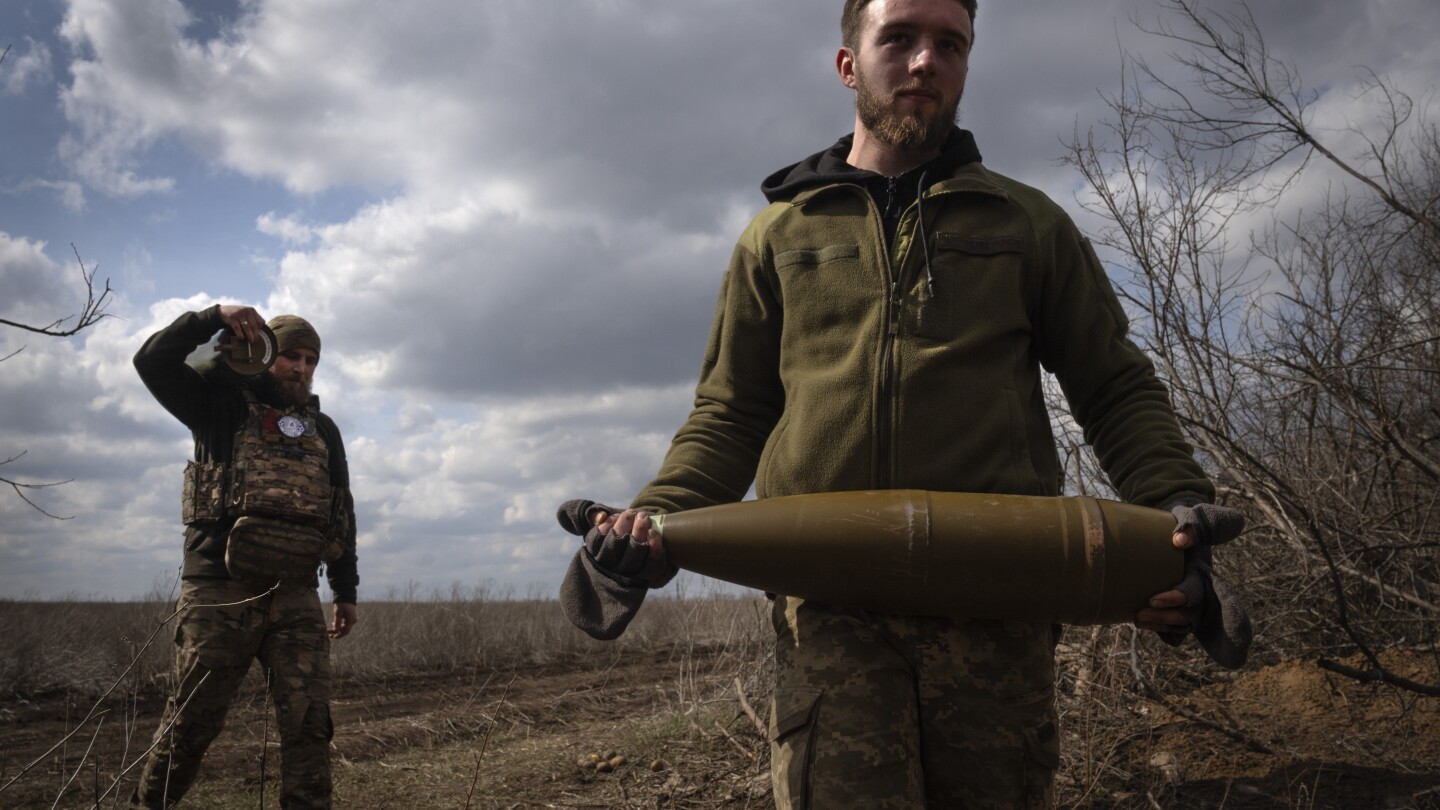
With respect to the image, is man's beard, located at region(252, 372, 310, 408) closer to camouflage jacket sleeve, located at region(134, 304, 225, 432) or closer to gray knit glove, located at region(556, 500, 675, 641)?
camouflage jacket sleeve, located at region(134, 304, 225, 432)

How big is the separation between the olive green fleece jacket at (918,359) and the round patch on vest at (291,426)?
3.05 metres

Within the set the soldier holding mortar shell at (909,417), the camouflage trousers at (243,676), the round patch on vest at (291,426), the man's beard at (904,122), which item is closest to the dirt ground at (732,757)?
the camouflage trousers at (243,676)

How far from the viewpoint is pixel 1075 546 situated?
216cm

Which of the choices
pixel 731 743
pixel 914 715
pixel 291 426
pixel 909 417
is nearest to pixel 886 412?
pixel 909 417

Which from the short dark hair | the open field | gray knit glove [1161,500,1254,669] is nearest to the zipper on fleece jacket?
gray knit glove [1161,500,1254,669]

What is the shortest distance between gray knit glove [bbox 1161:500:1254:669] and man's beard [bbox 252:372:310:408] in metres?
4.33

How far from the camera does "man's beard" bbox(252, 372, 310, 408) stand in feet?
16.9

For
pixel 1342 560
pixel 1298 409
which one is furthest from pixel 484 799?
pixel 1298 409

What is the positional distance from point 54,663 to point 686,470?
1247 cm

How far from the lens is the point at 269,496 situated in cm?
484

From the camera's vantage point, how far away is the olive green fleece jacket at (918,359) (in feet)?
7.59

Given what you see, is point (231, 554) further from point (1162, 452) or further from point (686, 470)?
point (1162, 452)

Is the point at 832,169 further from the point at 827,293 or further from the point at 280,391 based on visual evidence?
the point at 280,391

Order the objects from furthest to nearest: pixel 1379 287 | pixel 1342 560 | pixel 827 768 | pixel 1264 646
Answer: pixel 1379 287 < pixel 1264 646 < pixel 1342 560 < pixel 827 768
